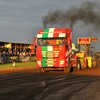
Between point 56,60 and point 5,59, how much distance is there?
13674 mm

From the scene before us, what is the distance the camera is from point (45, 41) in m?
15.3

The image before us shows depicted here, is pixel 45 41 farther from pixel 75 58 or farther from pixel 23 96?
pixel 23 96

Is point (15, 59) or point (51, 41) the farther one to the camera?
point (15, 59)

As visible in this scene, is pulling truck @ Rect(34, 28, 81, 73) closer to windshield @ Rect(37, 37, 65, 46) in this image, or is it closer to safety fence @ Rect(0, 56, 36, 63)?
windshield @ Rect(37, 37, 65, 46)

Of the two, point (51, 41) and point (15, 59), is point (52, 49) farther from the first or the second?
point (15, 59)

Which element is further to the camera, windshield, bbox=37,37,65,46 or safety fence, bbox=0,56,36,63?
safety fence, bbox=0,56,36,63

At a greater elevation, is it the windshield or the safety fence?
the windshield

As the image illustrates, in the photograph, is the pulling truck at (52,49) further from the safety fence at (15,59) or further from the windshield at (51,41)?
the safety fence at (15,59)

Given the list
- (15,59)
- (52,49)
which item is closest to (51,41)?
(52,49)

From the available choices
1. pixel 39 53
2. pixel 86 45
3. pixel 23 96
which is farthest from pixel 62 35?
pixel 86 45

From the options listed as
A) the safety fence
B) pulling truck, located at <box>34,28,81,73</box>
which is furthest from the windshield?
the safety fence

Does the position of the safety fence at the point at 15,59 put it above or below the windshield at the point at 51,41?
below

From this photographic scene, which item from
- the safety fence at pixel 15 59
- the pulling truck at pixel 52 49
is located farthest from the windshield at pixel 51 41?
the safety fence at pixel 15 59

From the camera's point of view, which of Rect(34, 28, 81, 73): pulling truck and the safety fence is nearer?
Rect(34, 28, 81, 73): pulling truck
